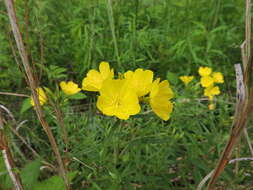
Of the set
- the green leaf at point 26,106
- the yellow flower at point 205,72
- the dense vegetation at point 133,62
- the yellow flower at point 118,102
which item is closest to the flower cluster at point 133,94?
the yellow flower at point 118,102

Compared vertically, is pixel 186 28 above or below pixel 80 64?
above

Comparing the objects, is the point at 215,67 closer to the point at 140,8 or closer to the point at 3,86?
the point at 140,8

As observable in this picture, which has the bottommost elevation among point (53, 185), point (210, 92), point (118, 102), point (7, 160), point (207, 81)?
point (210, 92)

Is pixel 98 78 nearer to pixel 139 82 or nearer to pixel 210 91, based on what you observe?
pixel 139 82

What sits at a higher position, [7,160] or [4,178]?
[7,160]

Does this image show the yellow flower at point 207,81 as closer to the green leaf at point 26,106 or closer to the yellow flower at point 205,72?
the yellow flower at point 205,72

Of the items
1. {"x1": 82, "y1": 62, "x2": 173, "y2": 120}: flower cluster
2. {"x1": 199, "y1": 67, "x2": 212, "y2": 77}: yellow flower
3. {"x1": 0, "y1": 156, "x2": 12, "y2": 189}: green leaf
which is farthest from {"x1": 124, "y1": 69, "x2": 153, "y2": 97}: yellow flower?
{"x1": 199, "y1": 67, "x2": 212, "y2": 77}: yellow flower

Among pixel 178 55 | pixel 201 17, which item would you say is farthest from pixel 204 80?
pixel 201 17

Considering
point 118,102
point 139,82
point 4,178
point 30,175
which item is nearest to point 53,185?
point 30,175
